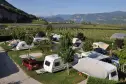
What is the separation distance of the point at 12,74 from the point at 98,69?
946 cm

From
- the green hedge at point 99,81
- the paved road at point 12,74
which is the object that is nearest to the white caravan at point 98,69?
the green hedge at point 99,81

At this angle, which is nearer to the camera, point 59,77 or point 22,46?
point 59,77

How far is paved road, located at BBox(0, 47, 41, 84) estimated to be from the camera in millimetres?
21197

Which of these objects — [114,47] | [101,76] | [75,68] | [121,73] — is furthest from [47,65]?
[114,47]

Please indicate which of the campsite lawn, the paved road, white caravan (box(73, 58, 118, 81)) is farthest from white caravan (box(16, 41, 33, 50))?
white caravan (box(73, 58, 118, 81))

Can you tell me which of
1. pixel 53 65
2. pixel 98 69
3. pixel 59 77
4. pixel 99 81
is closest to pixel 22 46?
pixel 53 65

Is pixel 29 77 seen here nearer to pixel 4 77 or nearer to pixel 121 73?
pixel 4 77

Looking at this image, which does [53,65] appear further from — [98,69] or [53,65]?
[98,69]

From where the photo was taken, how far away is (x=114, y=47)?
38938mm

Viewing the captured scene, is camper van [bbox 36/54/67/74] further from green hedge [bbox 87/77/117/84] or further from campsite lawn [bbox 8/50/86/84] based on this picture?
green hedge [bbox 87/77/117/84]

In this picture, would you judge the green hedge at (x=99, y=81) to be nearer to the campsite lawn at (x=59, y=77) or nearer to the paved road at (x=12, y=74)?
the campsite lawn at (x=59, y=77)

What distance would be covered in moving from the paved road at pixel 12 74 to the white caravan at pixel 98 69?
5115 millimetres

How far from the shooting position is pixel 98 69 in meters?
20.9

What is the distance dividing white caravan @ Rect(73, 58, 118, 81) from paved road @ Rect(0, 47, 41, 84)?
16.8 ft
